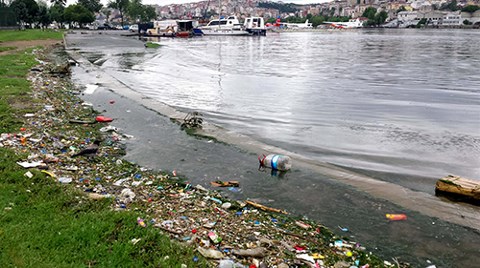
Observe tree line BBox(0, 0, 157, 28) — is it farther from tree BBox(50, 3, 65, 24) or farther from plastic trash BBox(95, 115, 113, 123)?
plastic trash BBox(95, 115, 113, 123)

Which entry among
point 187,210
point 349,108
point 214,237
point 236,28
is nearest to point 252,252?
point 214,237

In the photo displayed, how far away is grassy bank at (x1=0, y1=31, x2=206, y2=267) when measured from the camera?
377 cm

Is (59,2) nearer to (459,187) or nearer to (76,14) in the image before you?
(76,14)

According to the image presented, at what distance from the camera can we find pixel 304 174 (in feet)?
→ 24.8

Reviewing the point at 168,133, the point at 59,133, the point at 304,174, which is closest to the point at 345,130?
the point at 304,174

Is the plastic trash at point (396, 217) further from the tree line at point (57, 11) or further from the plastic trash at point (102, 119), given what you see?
the tree line at point (57, 11)

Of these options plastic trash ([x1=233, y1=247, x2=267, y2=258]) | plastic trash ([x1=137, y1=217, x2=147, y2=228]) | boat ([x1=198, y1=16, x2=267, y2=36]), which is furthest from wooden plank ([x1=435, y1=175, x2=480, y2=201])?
boat ([x1=198, y1=16, x2=267, y2=36])

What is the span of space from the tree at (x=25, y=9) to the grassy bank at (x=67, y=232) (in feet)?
242

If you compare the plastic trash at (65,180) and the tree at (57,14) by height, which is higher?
the tree at (57,14)

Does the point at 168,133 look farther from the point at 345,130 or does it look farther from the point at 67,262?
the point at 67,262

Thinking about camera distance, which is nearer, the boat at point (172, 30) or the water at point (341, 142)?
the water at point (341, 142)

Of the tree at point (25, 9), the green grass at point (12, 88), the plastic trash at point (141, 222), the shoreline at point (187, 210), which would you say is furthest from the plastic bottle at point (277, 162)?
the tree at point (25, 9)

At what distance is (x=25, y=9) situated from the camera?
69.9 m

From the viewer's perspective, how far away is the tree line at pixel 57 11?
214ft
